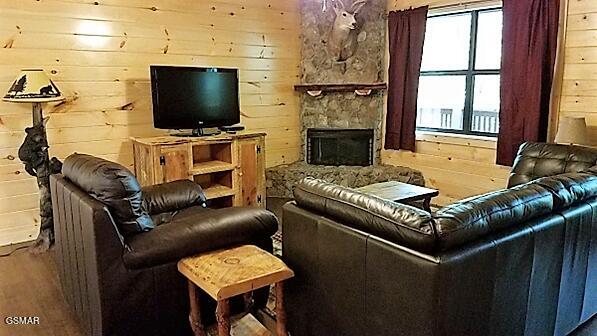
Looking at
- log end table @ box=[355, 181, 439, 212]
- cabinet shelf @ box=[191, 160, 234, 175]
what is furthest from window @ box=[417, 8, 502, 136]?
cabinet shelf @ box=[191, 160, 234, 175]

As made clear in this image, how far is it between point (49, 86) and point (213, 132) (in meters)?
1.57

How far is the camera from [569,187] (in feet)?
7.45

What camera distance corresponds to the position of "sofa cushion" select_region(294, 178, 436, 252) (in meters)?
1.71

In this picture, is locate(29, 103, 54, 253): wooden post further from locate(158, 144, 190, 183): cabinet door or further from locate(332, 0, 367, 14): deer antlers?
locate(332, 0, 367, 14): deer antlers

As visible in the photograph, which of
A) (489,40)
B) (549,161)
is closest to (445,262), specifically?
(549,161)

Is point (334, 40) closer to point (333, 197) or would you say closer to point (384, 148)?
point (384, 148)

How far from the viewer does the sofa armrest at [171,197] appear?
3152mm

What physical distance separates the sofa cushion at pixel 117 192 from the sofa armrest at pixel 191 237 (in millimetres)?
68

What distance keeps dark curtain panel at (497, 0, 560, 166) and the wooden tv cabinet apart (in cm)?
242

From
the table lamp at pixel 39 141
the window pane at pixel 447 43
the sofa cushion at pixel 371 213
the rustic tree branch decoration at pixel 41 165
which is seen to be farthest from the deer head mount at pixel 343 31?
the sofa cushion at pixel 371 213

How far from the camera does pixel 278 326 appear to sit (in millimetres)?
2270

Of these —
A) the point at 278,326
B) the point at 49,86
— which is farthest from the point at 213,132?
the point at 278,326

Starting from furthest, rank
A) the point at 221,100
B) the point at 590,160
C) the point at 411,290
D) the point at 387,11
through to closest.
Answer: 1. the point at 387,11
2. the point at 221,100
3. the point at 590,160
4. the point at 411,290

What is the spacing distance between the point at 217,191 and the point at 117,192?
92.3 inches
